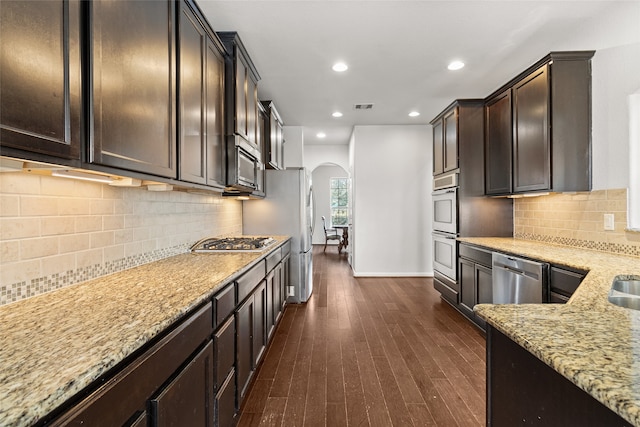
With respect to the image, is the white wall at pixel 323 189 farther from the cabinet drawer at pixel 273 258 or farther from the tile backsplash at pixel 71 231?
the tile backsplash at pixel 71 231

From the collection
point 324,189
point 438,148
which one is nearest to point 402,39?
point 438,148

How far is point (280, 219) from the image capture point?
416cm

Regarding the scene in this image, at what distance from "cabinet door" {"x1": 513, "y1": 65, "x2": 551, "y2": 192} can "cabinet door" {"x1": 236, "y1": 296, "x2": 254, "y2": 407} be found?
2665mm

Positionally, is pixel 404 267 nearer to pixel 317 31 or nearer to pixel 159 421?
pixel 317 31

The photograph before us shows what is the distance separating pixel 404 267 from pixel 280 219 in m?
2.64

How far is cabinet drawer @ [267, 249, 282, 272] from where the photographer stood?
2.73 metres

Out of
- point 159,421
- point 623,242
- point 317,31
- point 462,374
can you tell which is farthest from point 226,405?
point 623,242

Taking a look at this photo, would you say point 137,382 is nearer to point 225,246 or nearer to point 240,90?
point 225,246

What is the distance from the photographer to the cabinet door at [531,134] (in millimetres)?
2783

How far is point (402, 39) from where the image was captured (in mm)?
2699

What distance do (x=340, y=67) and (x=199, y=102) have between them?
1728 mm

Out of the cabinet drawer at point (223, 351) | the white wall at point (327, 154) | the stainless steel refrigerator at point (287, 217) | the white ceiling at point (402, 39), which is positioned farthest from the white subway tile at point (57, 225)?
the white wall at point (327, 154)

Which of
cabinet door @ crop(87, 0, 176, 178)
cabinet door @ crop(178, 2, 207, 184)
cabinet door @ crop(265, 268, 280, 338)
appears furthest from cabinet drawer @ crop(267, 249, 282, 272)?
cabinet door @ crop(87, 0, 176, 178)

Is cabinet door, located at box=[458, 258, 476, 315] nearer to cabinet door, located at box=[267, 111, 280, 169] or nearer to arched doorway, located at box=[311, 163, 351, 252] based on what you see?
cabinet door, located at box=[267, 111, 280, 169]
